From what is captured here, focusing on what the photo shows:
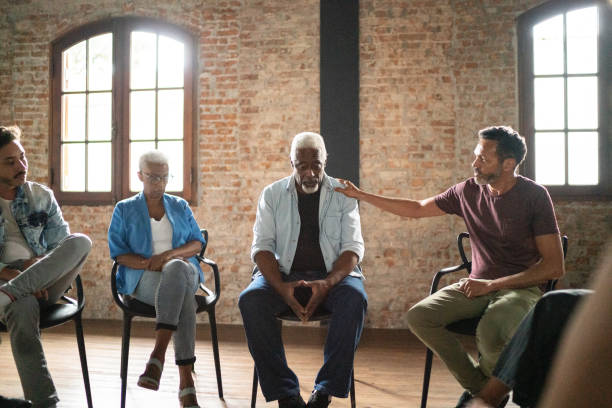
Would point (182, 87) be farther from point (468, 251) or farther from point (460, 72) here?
point (468, 251)

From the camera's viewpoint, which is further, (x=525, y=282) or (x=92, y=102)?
(x=92, y=102)

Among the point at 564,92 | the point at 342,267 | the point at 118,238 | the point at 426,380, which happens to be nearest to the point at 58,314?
the point at 118,238

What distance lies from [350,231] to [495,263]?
78 centimetres

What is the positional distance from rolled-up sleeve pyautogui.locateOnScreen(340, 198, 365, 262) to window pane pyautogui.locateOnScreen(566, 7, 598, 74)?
9.79 ft

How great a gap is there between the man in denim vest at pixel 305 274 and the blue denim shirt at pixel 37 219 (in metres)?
1.08

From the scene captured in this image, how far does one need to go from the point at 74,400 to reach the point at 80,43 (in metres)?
3.92

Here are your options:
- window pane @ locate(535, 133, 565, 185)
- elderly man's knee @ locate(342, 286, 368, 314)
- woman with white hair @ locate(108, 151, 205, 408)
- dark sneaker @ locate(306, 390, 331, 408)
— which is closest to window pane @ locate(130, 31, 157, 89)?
woman with white hair @ locate(108, 151, 205, 408)

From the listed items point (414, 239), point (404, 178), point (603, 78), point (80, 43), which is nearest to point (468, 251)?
point (414, 239)

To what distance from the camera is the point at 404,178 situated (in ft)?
15.9

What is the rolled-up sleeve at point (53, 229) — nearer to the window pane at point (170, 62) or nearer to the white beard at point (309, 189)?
the white beard at point (309, 189)

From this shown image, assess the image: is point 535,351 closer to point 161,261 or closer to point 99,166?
point 161,261

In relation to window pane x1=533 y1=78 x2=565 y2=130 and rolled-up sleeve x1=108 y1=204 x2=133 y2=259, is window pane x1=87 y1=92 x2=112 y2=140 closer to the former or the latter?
rolled-up sleeve x1=108 y1=204 x2=133 y2=259

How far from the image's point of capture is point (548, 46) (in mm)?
4812

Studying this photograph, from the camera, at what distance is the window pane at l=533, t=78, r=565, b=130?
479cm
